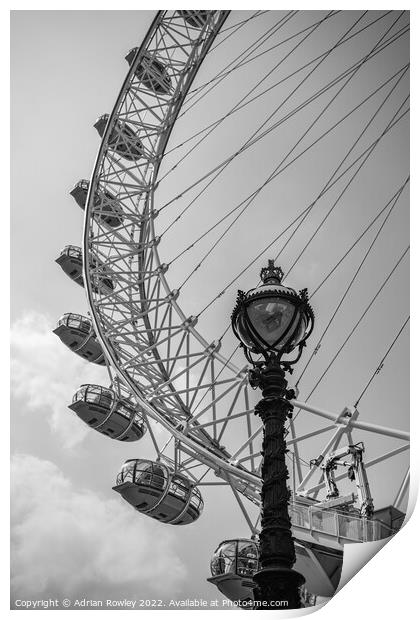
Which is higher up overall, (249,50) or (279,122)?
(249,50)

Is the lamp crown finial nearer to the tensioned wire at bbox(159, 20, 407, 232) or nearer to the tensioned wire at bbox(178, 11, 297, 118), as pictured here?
the tensioned wire at bbox(159, 20, 407, 232)

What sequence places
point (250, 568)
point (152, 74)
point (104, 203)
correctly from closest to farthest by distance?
point (250, 568) → point (152, 74) → point (104, 203)

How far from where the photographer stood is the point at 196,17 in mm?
21516

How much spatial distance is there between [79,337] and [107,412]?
3.60 m

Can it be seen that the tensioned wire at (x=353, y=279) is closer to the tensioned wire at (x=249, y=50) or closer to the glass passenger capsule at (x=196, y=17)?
the tensioned wire at (x=249, y=50)

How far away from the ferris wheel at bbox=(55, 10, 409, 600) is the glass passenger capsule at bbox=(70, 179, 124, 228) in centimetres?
6

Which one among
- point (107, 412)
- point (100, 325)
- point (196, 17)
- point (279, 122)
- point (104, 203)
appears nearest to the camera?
point (279, 122)

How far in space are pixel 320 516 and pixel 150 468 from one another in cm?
846

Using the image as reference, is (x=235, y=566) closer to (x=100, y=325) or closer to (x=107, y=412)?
(x=107, y=412)

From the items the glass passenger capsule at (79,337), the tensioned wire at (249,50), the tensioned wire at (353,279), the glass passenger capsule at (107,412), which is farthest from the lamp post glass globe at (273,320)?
the glass passenger capsule at (79,337)

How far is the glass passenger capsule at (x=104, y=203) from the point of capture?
75.8 feet

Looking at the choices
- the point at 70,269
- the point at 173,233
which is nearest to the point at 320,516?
the point at 173,233

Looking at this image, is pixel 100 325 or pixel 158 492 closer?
pixel 158 492

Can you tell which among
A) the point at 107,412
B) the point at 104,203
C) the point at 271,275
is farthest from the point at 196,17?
the point at 271,275
